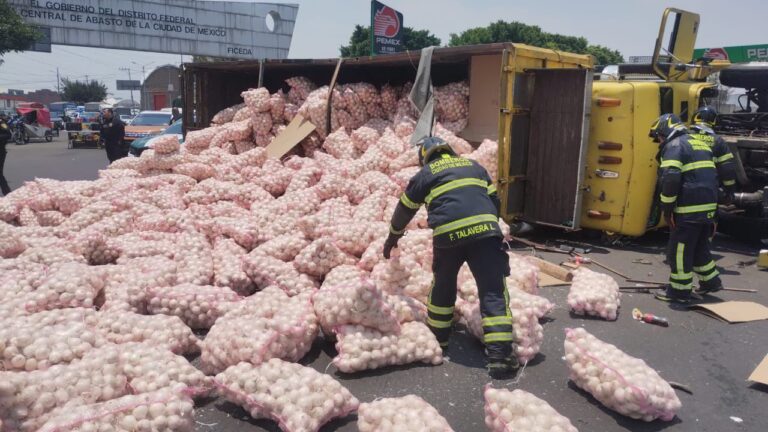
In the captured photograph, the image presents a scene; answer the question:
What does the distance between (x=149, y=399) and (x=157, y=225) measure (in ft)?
12.8

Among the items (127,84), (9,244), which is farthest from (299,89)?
(127,84)

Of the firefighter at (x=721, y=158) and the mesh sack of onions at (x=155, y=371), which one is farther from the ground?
the firefighter at (x=721, y=158)

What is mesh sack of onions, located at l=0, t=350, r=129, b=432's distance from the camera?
276cm

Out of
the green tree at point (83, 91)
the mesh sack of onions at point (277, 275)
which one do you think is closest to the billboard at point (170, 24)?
the mesh sack of onions at point (277, 275)

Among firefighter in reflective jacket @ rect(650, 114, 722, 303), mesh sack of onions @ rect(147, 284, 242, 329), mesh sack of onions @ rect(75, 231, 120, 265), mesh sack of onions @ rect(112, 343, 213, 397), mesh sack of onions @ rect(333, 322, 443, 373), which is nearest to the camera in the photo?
mesh sack of onions @ rect(112, 343, 213, 397)

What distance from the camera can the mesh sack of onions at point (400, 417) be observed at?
2885 mm

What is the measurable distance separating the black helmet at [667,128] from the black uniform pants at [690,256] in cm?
91

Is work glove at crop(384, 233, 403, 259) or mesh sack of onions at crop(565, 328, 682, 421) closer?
mesh sack of onions at crop(565, 328, 682, 421)

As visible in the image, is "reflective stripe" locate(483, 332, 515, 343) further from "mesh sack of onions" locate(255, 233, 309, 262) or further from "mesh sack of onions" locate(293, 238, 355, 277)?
"mesh sack of onions" locate(255, 233, 309, 262)

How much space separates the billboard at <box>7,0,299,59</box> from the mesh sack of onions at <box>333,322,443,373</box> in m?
28.2

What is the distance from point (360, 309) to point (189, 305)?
1.47 meters

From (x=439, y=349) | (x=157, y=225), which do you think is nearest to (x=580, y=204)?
(x=439, y=349)

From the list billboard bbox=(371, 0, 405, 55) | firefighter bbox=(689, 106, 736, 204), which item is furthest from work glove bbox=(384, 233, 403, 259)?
billboard bbox=(371, 0, 405, 55)

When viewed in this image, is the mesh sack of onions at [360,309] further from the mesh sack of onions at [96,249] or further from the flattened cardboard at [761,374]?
the mesh sack of onions at [96,249]
